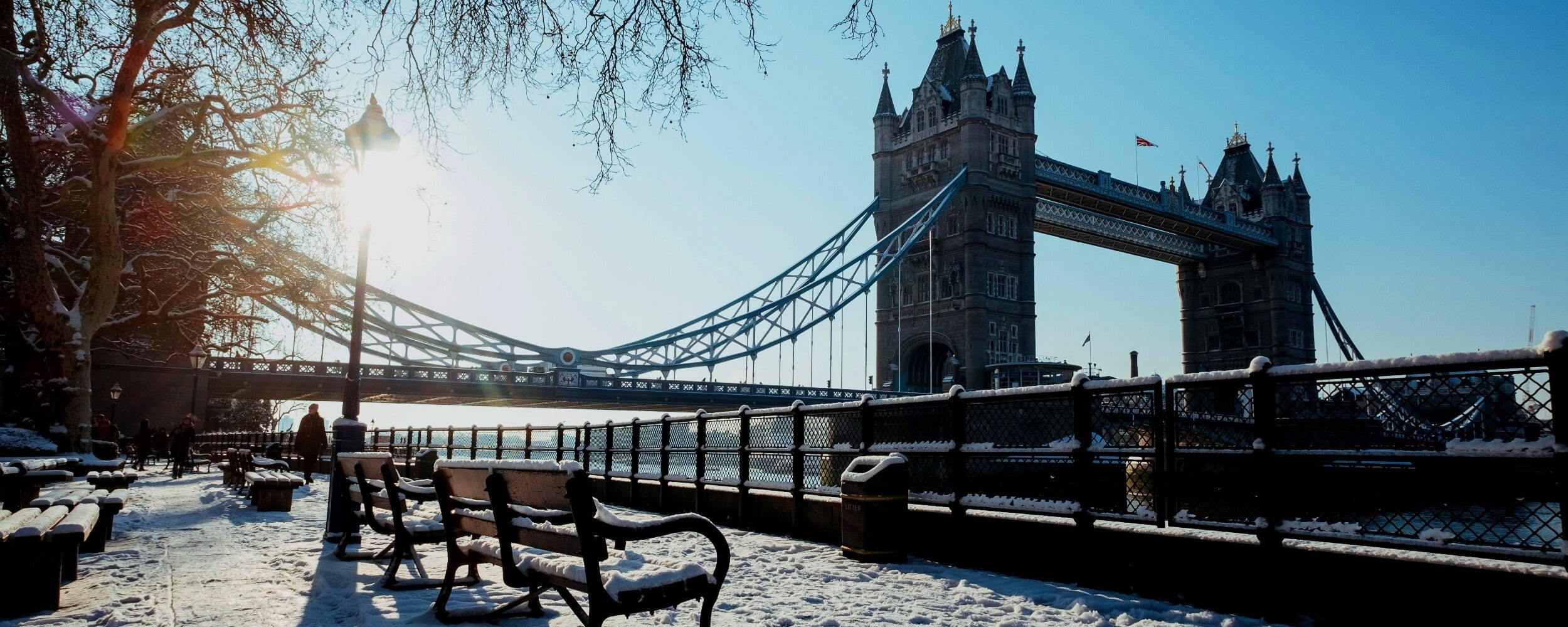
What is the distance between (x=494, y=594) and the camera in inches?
197

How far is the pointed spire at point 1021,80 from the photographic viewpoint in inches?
2422

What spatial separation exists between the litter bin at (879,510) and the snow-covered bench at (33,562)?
Answer: 422 cm

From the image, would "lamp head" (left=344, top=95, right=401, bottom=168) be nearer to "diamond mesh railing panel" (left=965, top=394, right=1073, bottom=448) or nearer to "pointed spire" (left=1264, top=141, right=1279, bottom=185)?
"diamond mesh railing panel" (left=965, top=394, right=1073, bottom=448)

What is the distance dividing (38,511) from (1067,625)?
5146 mm

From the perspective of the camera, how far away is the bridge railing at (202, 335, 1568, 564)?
3.72 meters

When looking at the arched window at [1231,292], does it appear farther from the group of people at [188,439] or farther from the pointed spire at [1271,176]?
the group of people at [188,439]

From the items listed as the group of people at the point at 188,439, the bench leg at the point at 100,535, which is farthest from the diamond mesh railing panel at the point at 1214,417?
the group of people at the point at 188,439

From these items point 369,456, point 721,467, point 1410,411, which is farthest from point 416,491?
point 1410,411

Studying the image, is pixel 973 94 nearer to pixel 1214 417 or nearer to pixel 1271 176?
pixel 1271 176

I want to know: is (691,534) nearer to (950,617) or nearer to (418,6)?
(950,617)

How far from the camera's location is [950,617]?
4555 millimetres

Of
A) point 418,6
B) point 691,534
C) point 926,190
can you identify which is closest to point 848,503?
point 691,534

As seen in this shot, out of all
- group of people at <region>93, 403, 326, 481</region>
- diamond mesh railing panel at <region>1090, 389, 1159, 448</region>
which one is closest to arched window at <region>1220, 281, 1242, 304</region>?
group of people at <region>93, 403, 326, 481</region>

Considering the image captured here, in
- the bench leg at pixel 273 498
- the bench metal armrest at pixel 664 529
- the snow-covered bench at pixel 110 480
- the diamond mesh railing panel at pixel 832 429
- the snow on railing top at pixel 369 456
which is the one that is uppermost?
the diamond mesh railing panel at pixel 832 429
